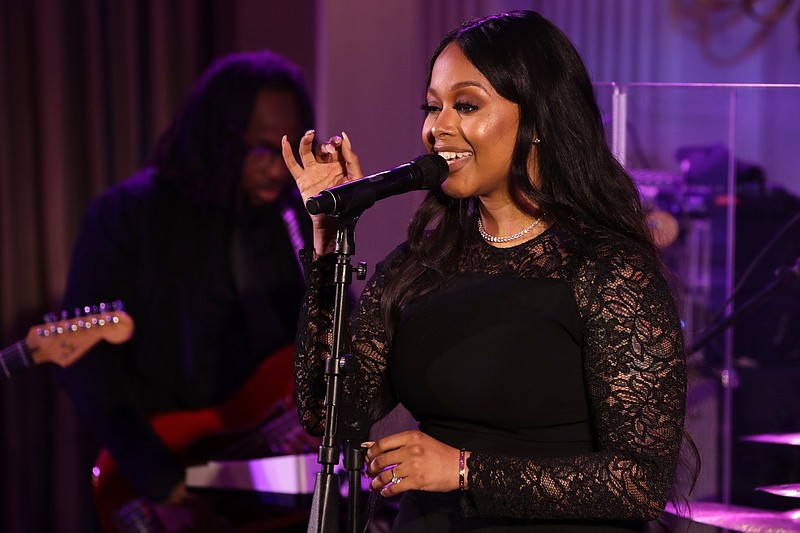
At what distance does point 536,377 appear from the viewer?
1816 millimetres

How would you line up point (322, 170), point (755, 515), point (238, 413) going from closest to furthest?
point (322, 170) < point (755, 515) < point (238, 413)

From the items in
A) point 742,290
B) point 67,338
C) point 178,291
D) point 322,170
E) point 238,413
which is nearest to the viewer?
point 322,170

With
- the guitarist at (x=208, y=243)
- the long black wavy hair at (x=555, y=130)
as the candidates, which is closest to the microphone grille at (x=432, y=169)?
the long black wavy hair at (x=555, y=130)

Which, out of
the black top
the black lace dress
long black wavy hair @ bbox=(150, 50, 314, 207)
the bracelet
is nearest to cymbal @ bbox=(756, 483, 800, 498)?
the black lace dress

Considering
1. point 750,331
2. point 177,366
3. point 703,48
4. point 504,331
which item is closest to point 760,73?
point 703,48

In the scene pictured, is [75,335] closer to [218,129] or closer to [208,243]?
[208,243]

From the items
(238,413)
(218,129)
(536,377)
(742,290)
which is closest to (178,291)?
(238,413)

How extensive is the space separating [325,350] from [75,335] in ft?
4.71

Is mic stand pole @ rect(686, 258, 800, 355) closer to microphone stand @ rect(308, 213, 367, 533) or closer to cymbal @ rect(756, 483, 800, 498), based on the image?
cymbal @ rect(756, 483, 800, 498)

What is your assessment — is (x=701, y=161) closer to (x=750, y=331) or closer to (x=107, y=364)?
(x=750, y=331)

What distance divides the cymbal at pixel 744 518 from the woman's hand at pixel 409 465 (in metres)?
0.73

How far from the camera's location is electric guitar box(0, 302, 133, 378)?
3.12m

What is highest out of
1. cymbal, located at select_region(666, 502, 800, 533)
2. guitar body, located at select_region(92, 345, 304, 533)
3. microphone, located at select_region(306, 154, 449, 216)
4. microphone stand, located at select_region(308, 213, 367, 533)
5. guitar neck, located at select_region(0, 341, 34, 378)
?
microphone, located at select_region(306, 154, 449, 216)

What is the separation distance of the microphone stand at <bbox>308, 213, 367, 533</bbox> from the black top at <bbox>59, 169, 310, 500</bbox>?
6.40 ft
